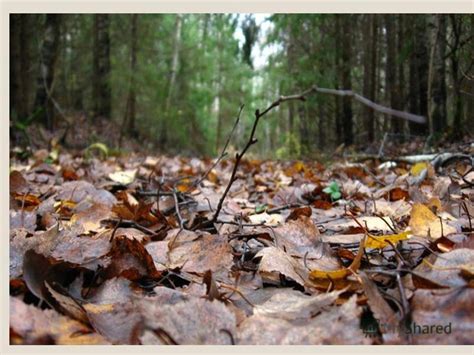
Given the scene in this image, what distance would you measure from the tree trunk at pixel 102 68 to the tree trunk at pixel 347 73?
23.9 ft

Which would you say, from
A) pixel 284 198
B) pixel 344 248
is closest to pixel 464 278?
pixel 344 248

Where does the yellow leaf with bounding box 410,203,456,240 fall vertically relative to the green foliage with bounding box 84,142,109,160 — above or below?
above

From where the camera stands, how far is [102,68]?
45.9 ft

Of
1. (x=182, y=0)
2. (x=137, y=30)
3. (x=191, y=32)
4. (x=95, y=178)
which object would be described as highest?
(x=191, y=32)

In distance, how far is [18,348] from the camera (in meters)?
0.62

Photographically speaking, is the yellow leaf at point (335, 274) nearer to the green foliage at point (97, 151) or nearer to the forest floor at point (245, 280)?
the forest floor at point (245, 280)

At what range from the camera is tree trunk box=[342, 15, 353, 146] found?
30.1 ft

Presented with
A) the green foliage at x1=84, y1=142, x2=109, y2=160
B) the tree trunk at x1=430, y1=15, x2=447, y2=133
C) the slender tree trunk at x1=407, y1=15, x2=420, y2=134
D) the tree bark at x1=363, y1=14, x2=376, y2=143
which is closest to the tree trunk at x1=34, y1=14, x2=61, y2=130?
the green foliage at x1=84, y1=142, x2=109, y2=160

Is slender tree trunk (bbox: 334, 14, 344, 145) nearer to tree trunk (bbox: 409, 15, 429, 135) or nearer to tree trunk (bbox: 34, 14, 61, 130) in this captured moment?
tree trunk (bbox: 34, 14, 61, 130)

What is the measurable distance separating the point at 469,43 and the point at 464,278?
952 mm

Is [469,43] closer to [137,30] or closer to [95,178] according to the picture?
[95,178]

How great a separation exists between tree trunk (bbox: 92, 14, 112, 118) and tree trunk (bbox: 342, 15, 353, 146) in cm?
727

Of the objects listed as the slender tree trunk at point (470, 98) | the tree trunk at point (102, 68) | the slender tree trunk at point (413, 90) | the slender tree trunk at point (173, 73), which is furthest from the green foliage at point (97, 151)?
the slender tree trunk at point (173, 73)

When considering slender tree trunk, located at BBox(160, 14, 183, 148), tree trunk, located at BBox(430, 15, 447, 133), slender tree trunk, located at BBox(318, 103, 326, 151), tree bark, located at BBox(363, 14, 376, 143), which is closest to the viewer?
tree trunk, located at BBox(430, 15, 447, 133)
